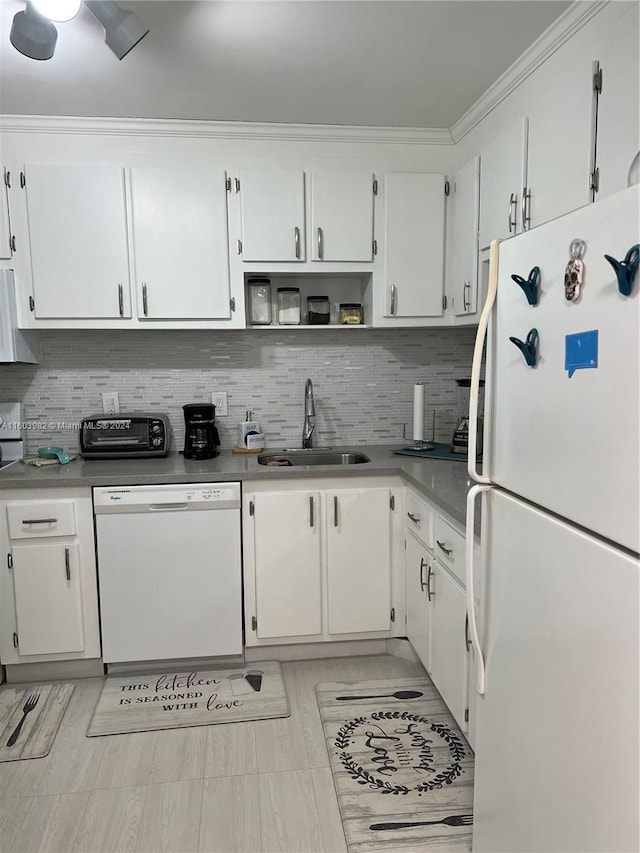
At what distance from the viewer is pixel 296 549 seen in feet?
8.80

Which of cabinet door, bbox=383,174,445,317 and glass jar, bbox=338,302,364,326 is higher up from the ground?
cabinet door, bbox=383,174,445,317

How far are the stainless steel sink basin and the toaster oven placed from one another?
A: 526 millimetres

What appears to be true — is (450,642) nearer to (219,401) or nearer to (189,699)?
(189,699)

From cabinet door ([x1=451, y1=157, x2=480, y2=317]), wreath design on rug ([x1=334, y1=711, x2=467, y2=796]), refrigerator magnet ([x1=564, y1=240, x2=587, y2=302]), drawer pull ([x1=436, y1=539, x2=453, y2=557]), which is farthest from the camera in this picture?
cabinet door ([x1=451, y1=157, x2=480, y2=317])

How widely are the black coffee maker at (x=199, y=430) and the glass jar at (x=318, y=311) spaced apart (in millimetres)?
669

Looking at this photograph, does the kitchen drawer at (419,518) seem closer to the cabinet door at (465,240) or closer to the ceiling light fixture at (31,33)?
the cabinet door at (465,240)

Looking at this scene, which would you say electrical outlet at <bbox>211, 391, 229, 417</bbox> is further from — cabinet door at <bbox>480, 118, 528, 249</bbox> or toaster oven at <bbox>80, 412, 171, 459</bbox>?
cabinet door at <bbox>480, 118, 528, 249</bbox>

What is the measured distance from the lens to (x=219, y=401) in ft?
10.3

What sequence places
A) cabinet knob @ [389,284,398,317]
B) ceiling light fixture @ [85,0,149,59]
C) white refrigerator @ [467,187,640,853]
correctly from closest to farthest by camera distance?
white refrigerator @ [467,187,640,853], ceiling light fixture @ [85,0,149,59], cabinet knob @ [389,284,398,317]

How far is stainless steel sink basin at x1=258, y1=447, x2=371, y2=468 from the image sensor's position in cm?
306

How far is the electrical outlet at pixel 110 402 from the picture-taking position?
3049mm

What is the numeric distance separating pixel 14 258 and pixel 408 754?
2.58 m

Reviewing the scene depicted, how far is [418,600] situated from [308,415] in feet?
3.55

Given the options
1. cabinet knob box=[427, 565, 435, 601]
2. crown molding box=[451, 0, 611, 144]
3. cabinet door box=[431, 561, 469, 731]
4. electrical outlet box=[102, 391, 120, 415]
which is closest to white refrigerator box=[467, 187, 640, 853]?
cabinet door box=[431, 561, 469, 731]
